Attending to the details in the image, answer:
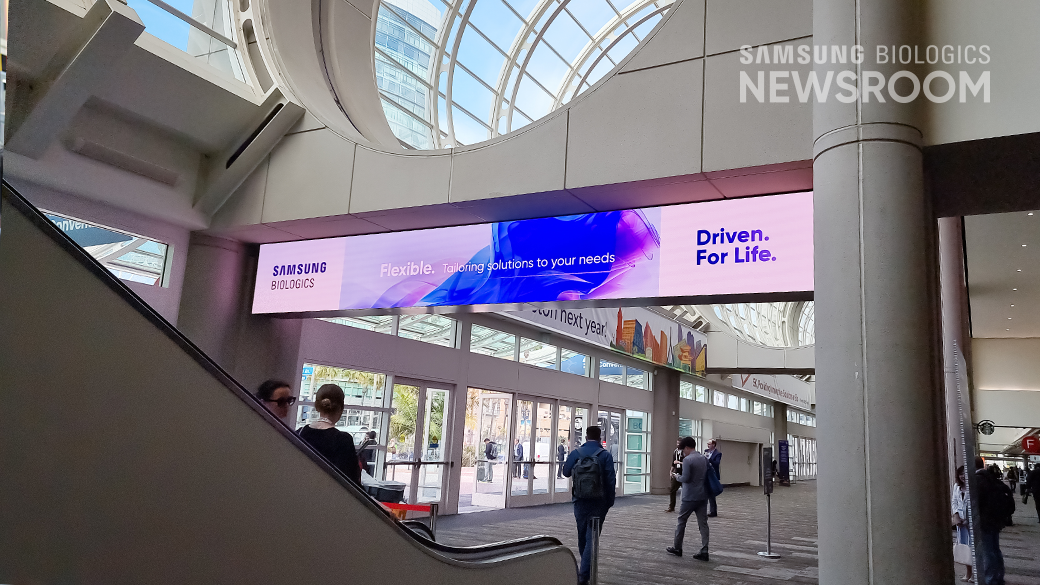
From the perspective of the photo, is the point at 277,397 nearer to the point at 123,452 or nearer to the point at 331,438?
the point at 331,438

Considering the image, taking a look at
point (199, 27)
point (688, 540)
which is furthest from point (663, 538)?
point (199, 27)

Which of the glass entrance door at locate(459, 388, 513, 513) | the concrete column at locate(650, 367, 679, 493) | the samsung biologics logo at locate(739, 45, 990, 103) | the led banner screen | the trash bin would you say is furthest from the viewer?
the concrete column at locate(650, 367, 679, 493)

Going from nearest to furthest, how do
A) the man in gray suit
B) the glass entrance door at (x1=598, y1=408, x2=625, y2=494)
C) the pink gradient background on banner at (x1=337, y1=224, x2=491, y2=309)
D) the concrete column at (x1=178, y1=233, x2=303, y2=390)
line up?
the pink gradient background on banner at (x1=337, y1=224, x2=491, y2=309)
the concrete column at (x1=178, y1=233, x2=303, y2=390)
the man in gray suit
the glass entrance door at (x1=598, y1=408, x2=625, y2=494)

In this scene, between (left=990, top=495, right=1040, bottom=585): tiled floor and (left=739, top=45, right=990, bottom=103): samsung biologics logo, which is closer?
(left=739, top=45, right=990, bottom=103): samsung biologics logo

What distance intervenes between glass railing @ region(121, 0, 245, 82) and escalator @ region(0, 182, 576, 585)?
7.43 metres

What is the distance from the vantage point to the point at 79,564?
64.5 inches

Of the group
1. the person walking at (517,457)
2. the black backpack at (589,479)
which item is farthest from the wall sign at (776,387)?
the black backpack at (589,479)

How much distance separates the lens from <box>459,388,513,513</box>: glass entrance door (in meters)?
14.4

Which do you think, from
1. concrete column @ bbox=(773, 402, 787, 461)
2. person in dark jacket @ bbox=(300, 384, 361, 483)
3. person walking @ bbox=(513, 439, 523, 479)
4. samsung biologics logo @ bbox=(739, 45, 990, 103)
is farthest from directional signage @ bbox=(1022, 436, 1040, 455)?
person in dark jacket @ bbox=(300, 384, 361, 483)

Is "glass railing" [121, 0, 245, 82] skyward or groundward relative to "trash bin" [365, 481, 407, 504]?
skyward

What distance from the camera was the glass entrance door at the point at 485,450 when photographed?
1441 centimetres

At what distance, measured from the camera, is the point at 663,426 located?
73.9 ft

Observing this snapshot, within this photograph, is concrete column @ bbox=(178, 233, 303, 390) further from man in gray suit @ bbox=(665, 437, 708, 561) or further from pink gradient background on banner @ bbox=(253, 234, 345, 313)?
man in gray suit @ bbox=(665, 437, 708, 561)

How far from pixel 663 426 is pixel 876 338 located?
62.5ft
